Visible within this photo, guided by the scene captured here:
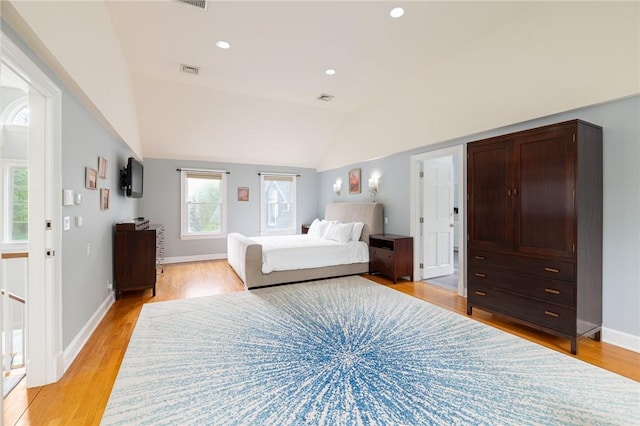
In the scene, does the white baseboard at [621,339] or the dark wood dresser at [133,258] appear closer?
the white baseboard at [621,339]

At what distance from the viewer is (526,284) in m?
2.91

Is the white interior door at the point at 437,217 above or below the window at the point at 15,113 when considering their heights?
below

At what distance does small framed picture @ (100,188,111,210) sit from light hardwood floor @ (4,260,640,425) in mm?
1310

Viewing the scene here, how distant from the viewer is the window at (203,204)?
6.77 metres

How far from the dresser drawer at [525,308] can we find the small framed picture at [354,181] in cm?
347

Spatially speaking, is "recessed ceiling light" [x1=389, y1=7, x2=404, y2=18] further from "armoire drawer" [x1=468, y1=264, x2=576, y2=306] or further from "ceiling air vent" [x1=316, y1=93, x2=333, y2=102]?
"armoire drawer" [x1=468, y1=264, x2=576, y2=306]

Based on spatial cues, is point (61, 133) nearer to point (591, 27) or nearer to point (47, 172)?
point (47, 172)

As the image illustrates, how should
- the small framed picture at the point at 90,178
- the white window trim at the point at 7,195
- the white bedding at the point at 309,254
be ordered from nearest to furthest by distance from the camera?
the small framed picture at the point at 90,178, the white window trim at the point at 7,195, the white bedding at the point at 309,254

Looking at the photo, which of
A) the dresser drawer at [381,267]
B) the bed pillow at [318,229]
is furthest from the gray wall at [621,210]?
the bed pillow at [318,229]

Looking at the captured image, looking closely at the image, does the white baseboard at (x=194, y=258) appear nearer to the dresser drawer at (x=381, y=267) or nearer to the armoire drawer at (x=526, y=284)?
the dresser drawer at (x=381, y=267)

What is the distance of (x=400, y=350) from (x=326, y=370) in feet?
2.42

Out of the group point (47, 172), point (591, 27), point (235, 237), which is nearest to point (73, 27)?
point (47, 172)

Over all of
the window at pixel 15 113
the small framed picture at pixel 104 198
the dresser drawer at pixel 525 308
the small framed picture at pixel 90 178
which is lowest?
the dresser drawer at pixel 525 308

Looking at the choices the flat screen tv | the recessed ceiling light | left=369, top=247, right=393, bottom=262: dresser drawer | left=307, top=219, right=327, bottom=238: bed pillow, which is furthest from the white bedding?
the recessed ceiling light
